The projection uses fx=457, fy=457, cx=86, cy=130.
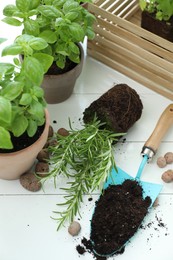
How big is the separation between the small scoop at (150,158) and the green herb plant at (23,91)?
1.07ft

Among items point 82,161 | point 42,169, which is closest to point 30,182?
point 42,169

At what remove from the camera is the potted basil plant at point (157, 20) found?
1.45m

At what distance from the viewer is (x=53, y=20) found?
4.17 feet

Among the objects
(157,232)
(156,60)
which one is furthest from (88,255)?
(156,60)

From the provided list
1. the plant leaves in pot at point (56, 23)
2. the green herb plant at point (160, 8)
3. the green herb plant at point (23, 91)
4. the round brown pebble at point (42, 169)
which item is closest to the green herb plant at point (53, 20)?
the plant leaves in pot at point (56, 23)

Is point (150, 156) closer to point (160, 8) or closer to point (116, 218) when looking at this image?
point (116, 218)

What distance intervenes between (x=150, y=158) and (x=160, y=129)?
10 centimetres

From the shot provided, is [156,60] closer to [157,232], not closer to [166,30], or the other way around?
[166,30]

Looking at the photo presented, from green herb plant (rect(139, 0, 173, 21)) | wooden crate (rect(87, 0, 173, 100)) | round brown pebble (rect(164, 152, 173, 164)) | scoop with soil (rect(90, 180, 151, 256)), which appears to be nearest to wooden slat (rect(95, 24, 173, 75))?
wooden crate (rect(87, 0, 173, 100))

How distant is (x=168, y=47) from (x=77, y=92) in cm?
35

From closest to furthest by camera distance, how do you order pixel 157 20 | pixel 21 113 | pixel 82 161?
pixel 21 113
pixel 82 161
pixel 157 20

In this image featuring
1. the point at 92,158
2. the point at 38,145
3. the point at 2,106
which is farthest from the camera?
the point at 92,158

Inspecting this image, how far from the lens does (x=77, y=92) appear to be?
156 centimetres

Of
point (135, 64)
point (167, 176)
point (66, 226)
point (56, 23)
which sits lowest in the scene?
point (66, 226)
